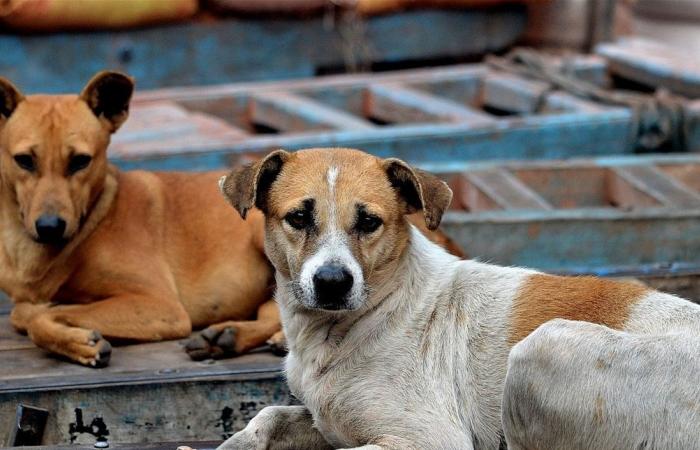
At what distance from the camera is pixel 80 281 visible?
6047 mm

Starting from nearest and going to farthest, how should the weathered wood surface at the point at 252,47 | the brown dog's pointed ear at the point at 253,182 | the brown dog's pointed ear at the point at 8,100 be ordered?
the brown dog's pointed ear at the point at 253,182 → the brown dog's pointed ear at the point at 8,100 → the weathered wood surface at the point at 252,47

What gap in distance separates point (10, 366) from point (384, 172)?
6.45ft

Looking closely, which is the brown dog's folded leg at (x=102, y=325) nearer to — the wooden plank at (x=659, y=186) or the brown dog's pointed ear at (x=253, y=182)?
the brown dog's pointed ear at (x=253, y=182)

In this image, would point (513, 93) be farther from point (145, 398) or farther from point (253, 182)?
point (253, 182)

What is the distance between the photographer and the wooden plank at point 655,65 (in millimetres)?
10125

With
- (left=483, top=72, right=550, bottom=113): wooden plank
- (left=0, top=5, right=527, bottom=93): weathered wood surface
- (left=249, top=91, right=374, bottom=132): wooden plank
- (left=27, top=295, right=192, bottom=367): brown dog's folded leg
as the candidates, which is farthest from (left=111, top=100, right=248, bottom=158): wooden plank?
(left=483, top=72, right=550, bottom=113): wooden plank

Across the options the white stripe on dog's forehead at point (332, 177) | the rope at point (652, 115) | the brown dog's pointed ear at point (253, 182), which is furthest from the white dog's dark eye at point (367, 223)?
the rope at point (652, 115)

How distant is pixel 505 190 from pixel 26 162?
288 cm

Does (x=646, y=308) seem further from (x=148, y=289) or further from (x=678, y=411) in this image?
(x=148, y=289)

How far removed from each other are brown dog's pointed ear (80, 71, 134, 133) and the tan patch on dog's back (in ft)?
7.78

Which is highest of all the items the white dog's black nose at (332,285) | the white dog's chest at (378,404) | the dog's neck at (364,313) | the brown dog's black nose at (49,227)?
the white dog's black nose at (332,285)

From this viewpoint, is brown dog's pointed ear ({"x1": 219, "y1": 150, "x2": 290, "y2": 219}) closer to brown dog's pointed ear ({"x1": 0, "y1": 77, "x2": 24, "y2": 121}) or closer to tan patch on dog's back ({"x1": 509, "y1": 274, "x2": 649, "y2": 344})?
tan patch on dog's back ({"x1": 509, "y1": 274, "x2": 649, "y2": 344})

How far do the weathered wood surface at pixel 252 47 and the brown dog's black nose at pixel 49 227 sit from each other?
479 centimetres

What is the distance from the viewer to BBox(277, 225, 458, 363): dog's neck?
4660 millimetres
